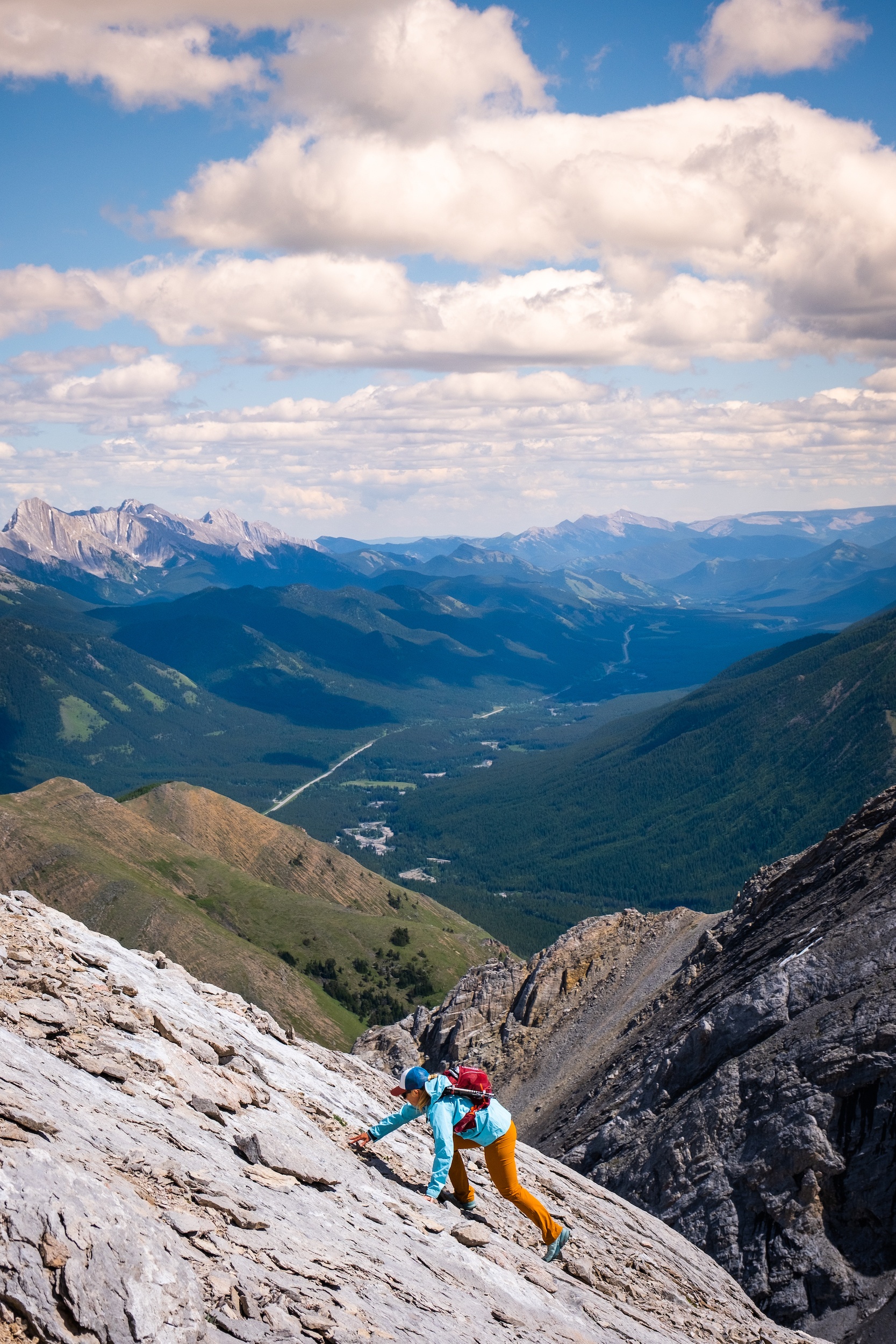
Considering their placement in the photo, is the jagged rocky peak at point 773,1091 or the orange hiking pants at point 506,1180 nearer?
the orange hiking pants at point 506,1180

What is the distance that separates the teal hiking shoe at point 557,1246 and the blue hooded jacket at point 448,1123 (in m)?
3.76

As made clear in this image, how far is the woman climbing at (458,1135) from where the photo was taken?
24.2 m

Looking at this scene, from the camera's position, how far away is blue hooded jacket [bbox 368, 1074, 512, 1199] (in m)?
24.0

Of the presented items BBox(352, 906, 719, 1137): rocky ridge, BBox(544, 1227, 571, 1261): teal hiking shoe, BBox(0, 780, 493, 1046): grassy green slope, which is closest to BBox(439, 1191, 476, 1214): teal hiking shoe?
BBox(544, 1227, 571, 1261): teal hiking shoe

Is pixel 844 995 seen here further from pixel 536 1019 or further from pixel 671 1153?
pixel 536 1019

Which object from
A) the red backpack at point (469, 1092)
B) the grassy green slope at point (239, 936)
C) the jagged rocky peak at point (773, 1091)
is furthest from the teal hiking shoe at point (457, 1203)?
the grassy green slope at point (239, 936)

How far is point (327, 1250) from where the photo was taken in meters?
19.3

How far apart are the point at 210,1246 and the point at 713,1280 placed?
26341mm

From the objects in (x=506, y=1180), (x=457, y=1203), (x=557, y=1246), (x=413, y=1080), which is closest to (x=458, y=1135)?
(x=506, y=1180)

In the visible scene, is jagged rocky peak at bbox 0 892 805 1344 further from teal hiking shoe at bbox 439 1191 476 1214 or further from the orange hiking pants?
the orange hiking pants

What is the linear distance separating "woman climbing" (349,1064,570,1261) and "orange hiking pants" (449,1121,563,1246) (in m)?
0.01

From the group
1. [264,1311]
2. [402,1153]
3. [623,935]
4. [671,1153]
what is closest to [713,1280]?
[671,1153]

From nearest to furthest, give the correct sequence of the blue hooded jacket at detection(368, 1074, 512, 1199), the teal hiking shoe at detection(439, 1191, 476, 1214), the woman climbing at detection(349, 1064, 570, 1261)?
1. the blue hooded jacket at detection(368, 1074, 512, 1199)
2. the woman climbing at detection(349, 1064, 570, 1261)
3. the teal hiking shoe at detection(439, 1191, 476, 1214)

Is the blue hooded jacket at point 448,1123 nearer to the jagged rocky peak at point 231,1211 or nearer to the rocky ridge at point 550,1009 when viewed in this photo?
the jagged rocky peak at point 231,1211
